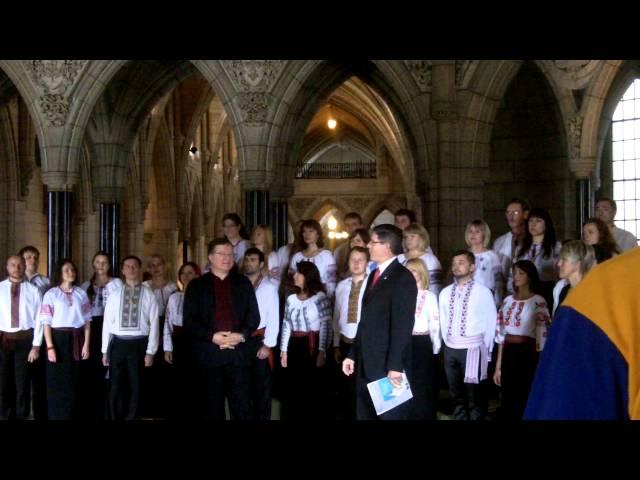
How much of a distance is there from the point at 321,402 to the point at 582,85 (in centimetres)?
674

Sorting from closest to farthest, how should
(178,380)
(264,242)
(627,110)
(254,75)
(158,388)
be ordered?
(264,242), (178,380), (158,388), (254,75), (627,110)

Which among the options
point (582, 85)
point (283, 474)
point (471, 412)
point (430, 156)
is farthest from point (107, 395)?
point (283, 474)

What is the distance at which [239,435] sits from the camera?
1736 mm

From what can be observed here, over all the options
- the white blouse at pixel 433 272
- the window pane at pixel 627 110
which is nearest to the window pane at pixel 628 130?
the window pane at pixel 627 110

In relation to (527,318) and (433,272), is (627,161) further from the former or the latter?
(527,318)

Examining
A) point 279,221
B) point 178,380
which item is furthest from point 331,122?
point 178,380

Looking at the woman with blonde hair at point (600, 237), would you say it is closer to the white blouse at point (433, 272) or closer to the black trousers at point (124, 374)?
the white blouse at point (433, 272)

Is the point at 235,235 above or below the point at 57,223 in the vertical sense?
below

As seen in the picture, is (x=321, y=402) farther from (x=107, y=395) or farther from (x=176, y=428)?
(x=176, y=428)

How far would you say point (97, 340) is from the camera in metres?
9.65

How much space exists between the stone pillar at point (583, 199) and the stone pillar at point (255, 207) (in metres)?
4.26

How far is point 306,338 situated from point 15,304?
2625mm

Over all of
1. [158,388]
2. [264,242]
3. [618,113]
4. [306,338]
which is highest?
[618,113]

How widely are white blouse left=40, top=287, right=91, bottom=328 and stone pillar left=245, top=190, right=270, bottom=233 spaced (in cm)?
525
